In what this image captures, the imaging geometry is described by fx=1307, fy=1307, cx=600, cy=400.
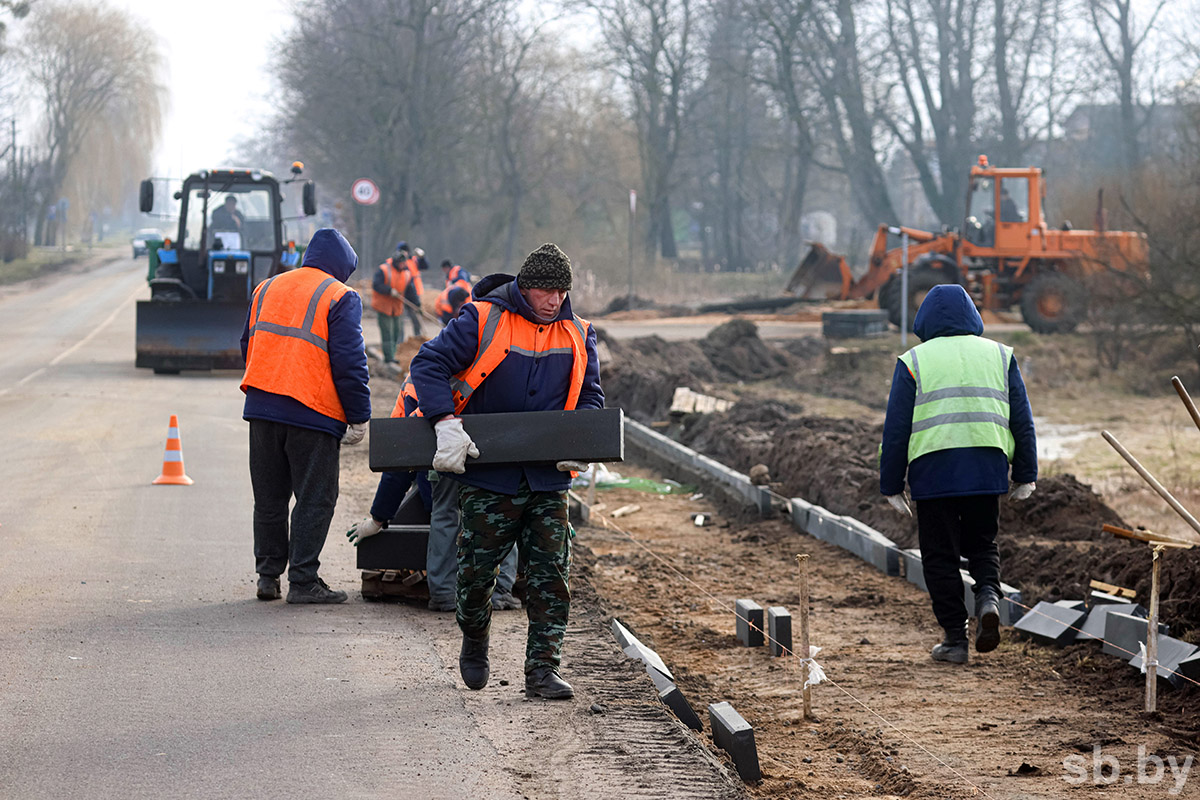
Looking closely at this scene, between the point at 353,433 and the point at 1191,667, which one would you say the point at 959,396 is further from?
the point at 353,433

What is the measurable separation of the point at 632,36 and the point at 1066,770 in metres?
46.5

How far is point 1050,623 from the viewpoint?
7.03 metres

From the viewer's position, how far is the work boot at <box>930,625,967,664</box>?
22.2 feet

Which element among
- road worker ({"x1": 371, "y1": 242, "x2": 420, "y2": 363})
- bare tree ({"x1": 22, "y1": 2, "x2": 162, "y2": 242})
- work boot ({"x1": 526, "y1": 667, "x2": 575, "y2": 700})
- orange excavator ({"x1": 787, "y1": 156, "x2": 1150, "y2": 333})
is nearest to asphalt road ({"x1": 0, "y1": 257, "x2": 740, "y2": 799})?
work boot ({"x1": 526, "y1": 667, "x2": 575, "y2": 700})

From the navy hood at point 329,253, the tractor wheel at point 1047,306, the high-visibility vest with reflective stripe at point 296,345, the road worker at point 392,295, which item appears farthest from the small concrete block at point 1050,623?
the tractor wheel at point 1047,306

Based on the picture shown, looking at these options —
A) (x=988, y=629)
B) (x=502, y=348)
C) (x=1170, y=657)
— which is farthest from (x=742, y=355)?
(x=502, y=348)

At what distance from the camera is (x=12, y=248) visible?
176ft

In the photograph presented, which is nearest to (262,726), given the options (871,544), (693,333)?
(871,544)

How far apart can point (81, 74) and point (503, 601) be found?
6605cm

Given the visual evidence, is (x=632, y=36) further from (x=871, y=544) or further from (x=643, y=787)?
(x=643, y=787)

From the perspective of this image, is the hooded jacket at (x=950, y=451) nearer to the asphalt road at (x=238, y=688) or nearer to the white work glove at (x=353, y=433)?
the asphalt road at (x=238, y=688)

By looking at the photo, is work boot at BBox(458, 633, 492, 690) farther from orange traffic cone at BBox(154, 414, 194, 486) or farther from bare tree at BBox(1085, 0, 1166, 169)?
bare tree at BBox(1085, 0, 1166, 169)

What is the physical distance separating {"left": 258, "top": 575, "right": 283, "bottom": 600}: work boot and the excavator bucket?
24484mm

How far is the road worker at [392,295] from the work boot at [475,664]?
14919 mm
